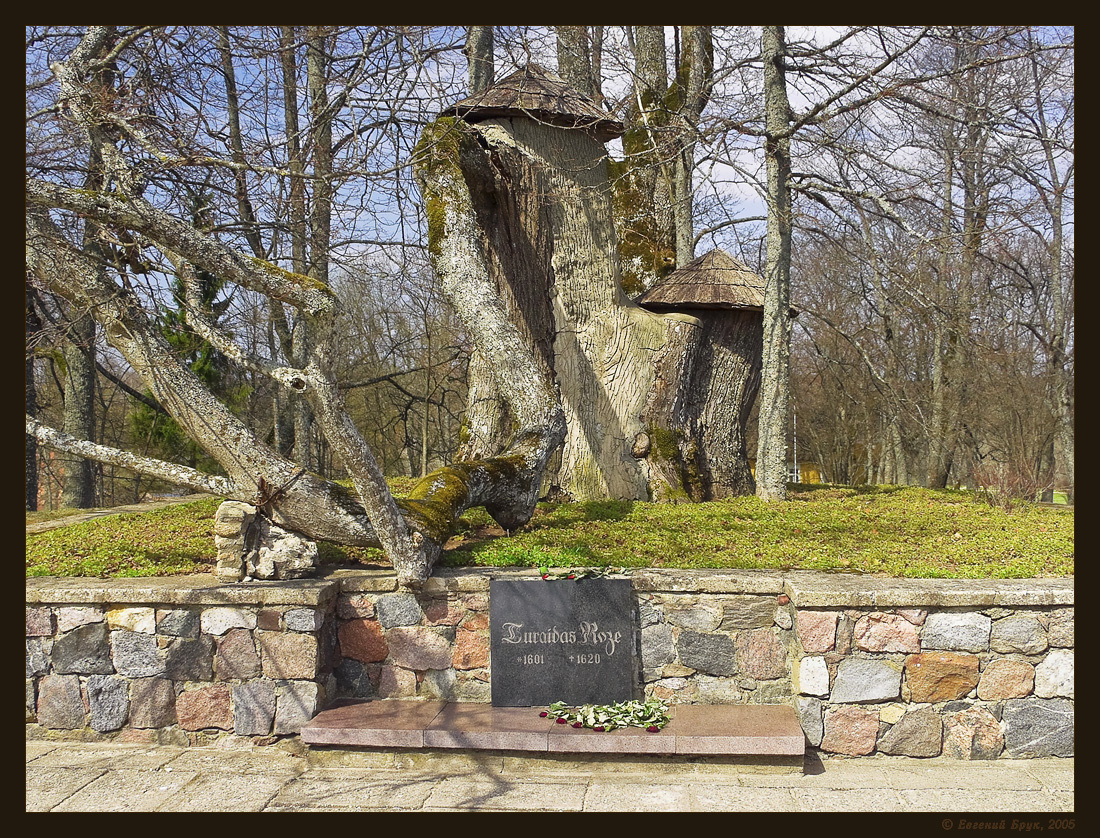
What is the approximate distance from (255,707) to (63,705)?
3.62 feet

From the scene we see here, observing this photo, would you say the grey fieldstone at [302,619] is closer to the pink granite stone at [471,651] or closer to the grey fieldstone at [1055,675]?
the pink granite stone at [471,651]

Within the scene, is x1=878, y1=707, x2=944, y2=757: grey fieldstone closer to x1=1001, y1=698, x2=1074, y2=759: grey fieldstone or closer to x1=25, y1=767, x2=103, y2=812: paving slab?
x1=1001, y1=698, x2=1074, y2=759: grey fieldstone

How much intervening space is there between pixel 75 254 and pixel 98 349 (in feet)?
20.2

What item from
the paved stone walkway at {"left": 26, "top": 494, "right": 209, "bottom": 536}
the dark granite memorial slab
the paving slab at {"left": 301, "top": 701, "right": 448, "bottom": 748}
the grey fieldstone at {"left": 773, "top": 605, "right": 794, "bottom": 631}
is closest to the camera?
the paving slab at {"left": 301, "top": 701, "right": 448, "bottom": 748}

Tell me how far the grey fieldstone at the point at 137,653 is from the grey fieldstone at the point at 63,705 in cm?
30

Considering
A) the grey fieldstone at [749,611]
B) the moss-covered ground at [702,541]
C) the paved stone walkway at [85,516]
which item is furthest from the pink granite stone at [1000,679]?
the paved stone walkway at [85,516]

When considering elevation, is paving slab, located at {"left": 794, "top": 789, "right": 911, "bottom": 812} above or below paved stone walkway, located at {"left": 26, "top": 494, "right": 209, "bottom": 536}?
below

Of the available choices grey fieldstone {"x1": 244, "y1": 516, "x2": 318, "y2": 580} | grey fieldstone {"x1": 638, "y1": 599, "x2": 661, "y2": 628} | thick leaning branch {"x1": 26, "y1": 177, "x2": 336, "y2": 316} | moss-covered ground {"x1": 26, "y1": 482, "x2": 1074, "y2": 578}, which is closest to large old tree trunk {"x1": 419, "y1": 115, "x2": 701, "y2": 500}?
moss-covered ground {"x1": 26, "y1": 482, "x2": 1074, "y2": 578}

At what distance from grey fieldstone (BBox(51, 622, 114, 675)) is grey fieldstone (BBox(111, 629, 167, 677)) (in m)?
0.07

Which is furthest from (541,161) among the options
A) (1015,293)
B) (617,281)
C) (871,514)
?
(1015,293)

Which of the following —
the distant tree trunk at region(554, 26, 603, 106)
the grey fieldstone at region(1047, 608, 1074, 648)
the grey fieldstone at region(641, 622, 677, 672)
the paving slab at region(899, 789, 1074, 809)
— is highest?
the distant tree trunk at region(554, 26, 603, 106)

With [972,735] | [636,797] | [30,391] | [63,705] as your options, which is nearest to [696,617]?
[636,797]

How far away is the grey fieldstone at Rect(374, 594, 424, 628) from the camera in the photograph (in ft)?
15.7

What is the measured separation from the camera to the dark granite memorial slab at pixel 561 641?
182 inches
